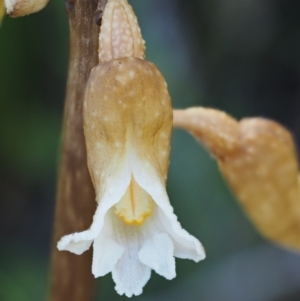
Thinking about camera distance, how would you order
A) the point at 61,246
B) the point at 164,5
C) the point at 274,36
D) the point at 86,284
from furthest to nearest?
the point at 274,36, the point at 164,5, the point at 86,284, the point at 61,246

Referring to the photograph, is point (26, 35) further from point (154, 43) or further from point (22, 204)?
point (22, 204)

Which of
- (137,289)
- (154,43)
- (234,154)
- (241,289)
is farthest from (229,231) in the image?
(137,289)

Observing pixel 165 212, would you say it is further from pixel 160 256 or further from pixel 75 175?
pixel 75 175

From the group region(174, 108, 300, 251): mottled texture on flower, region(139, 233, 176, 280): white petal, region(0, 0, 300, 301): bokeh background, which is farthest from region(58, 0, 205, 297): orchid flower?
region(0, 0, 300, 301): bokeh background

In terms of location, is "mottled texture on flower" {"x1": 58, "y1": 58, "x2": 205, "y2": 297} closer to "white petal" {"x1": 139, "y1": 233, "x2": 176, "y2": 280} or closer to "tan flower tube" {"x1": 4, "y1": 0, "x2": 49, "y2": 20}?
"white petal" {"x1": 139, "y1": 233, "x2": 176, "y2": 280}

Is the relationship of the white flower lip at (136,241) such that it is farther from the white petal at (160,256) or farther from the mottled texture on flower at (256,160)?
the mottled texture on flower at (256,160)

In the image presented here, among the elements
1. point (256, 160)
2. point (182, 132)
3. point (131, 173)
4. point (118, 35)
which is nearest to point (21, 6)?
point (118, 35)

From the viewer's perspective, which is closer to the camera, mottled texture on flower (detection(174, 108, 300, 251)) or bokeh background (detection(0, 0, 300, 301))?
mottled texture on flower (detection(174, 108, 300, 251))

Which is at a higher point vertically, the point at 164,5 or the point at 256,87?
the point at 164,5
